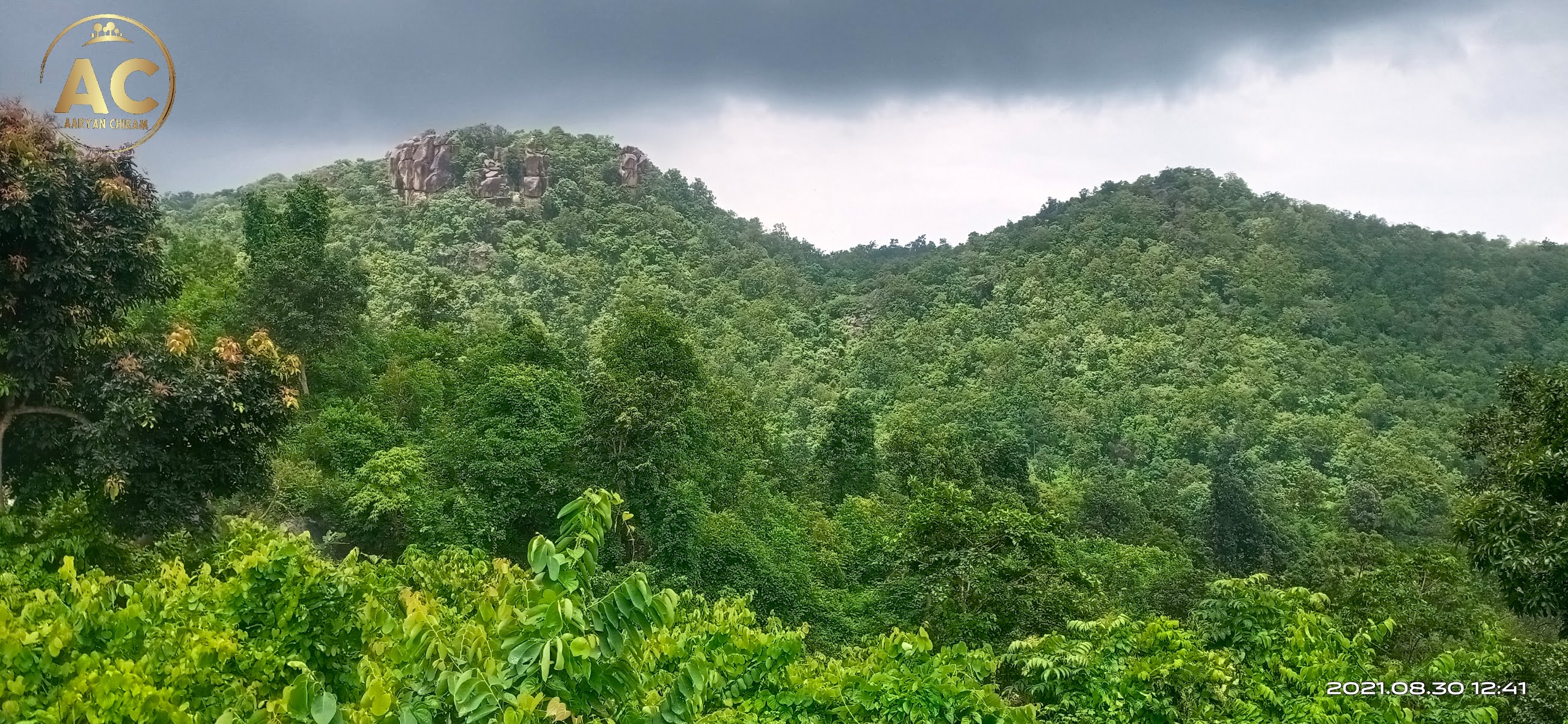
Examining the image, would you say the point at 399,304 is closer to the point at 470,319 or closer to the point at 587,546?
the point at 470,319

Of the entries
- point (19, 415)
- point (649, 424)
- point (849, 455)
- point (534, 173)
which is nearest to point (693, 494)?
point (649, 424)

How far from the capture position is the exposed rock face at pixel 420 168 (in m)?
55.0

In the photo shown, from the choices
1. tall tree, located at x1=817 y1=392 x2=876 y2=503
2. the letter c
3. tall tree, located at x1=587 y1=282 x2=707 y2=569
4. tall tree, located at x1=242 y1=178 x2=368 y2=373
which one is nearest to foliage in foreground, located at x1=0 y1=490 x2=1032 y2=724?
the letter c

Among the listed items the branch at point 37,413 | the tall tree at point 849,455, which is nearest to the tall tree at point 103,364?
the branch at point 37,413

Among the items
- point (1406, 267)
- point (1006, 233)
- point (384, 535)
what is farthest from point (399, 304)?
point (1406, 267)

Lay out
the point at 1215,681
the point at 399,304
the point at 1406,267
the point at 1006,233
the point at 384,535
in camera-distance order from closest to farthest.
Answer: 1. the point at 1215,681
2. the point at 384,535
3. the point at 399,304
4. the point at 1406,267
5. the point at 1006,233

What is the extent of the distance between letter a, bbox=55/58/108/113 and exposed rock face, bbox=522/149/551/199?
51.3 m

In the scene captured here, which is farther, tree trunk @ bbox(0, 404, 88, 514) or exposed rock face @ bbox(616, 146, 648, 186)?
exposed rock face @ bbox(616, 146, 648, 186)

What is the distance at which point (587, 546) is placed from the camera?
2.90 m

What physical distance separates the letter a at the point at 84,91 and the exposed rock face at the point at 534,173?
51.3 metres

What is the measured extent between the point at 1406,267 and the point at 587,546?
63162 millimetres

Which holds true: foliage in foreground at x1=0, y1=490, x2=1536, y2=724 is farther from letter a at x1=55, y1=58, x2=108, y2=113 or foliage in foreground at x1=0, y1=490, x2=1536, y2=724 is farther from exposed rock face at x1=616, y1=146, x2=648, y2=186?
exposed rock face at x1=616, y1=146, x2=648, y2=186

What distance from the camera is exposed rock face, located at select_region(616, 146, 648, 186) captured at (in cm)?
6222

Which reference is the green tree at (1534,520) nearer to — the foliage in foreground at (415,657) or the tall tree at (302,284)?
the foliage in foreground at (415,657)
